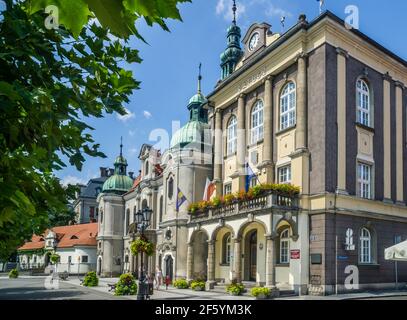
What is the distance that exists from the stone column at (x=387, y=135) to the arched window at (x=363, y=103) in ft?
4.80

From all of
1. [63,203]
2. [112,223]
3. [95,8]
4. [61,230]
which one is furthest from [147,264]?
[95,8]

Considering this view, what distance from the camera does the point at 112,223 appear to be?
55.1 metres

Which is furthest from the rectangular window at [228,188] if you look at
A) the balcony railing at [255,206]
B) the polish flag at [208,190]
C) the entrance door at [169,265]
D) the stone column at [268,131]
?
the entrance door at [169,265]

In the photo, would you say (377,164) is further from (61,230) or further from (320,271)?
(61,230)

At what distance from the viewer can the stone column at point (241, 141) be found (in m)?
32.1

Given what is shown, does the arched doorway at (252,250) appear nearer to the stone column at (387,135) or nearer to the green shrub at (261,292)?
the green shrub at (261,292)

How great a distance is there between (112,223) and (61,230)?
22.3 m

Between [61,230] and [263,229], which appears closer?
[263,229]

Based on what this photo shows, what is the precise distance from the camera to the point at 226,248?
33.0 metres

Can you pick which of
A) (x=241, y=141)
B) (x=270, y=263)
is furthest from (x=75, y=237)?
(x=270, y=263)

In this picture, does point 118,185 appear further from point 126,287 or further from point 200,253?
point 126,287
